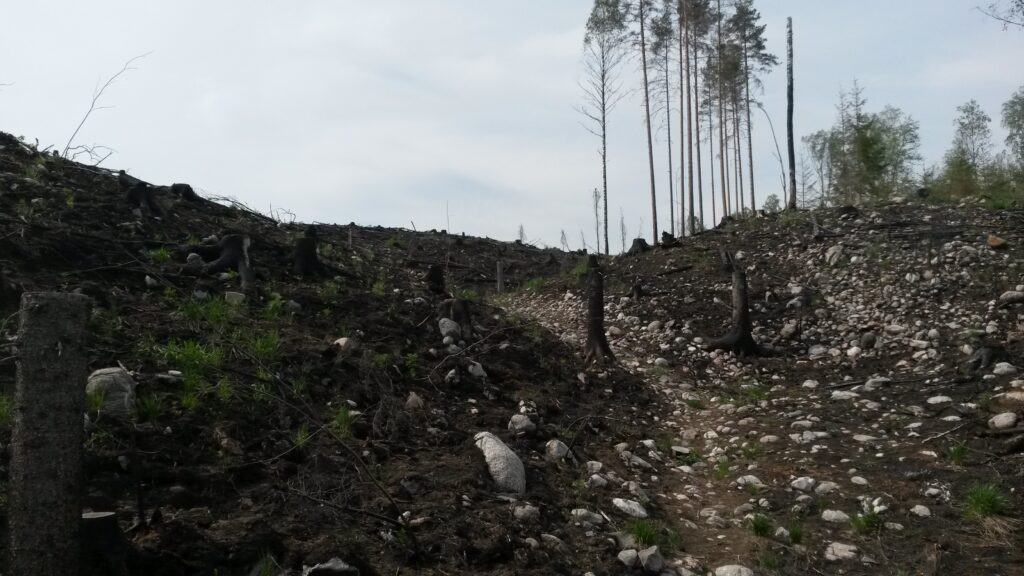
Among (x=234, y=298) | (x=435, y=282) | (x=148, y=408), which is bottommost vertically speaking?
(x=148, y=408)

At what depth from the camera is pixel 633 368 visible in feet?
Result: 30.3

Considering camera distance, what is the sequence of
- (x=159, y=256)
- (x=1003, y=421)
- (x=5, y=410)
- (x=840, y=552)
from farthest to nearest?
1. (x=159, y=256)
2. (x=1003, y=421)
3. (x=840, y=552)
4. (x=5, y=410)

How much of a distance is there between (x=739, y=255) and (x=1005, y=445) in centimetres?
863

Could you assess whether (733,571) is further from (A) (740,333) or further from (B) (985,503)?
(A) (740,333)

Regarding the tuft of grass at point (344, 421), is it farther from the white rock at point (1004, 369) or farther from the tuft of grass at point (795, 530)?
the white rock at point (1004, 369)

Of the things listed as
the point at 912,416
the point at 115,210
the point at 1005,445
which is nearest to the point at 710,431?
the point at 912,416

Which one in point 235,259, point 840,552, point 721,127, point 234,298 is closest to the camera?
point 840,552

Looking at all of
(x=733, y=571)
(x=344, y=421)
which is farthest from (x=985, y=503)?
(x=344, y=421)

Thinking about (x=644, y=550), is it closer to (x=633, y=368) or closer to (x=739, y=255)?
(x=633, y=368)

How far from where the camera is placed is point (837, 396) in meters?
7.63

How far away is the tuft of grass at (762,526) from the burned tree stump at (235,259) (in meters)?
5.54

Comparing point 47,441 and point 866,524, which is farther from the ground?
point 47,441

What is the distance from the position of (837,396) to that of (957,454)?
224 centimetres

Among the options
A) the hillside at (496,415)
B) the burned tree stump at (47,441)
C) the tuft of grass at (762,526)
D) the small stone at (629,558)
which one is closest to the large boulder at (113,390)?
the hillside at (496,415)
